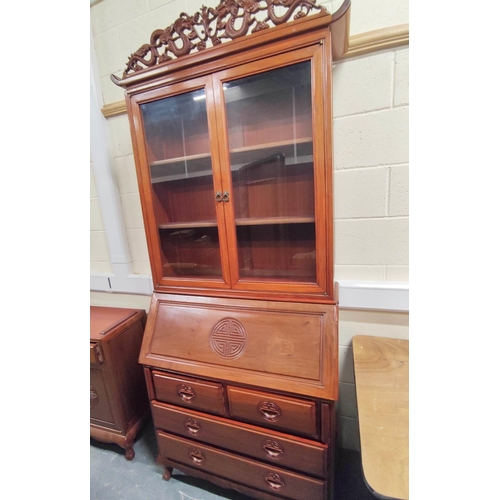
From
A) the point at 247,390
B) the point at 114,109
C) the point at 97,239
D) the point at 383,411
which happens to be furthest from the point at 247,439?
the point at 114,109

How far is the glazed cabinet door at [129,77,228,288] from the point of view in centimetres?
88

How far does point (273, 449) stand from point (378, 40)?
1.54m

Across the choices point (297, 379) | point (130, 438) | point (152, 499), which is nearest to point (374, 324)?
point (297, 379)

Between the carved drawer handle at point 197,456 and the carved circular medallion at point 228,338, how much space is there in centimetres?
48

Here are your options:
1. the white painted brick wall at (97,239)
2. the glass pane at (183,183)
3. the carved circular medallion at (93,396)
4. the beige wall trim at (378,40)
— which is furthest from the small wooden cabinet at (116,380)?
the beige wall trim at (378,40)

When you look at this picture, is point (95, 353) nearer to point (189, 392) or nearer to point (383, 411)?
point (189, 392)

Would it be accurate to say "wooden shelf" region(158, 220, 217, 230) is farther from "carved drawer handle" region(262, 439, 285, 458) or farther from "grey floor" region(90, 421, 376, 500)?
"grey floor" region(90, 421, 376, 500)

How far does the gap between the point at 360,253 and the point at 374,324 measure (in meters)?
0.33

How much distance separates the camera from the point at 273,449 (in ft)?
2.76

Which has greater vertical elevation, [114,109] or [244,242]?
[114,109]

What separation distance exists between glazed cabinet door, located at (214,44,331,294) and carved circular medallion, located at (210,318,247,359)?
0.51 feet

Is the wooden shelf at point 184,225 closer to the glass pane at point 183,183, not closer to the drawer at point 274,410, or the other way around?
the glass pane at point 183,183

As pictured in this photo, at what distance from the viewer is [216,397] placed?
2.90ft

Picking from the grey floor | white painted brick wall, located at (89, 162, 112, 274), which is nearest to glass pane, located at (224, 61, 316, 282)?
the grey floor
